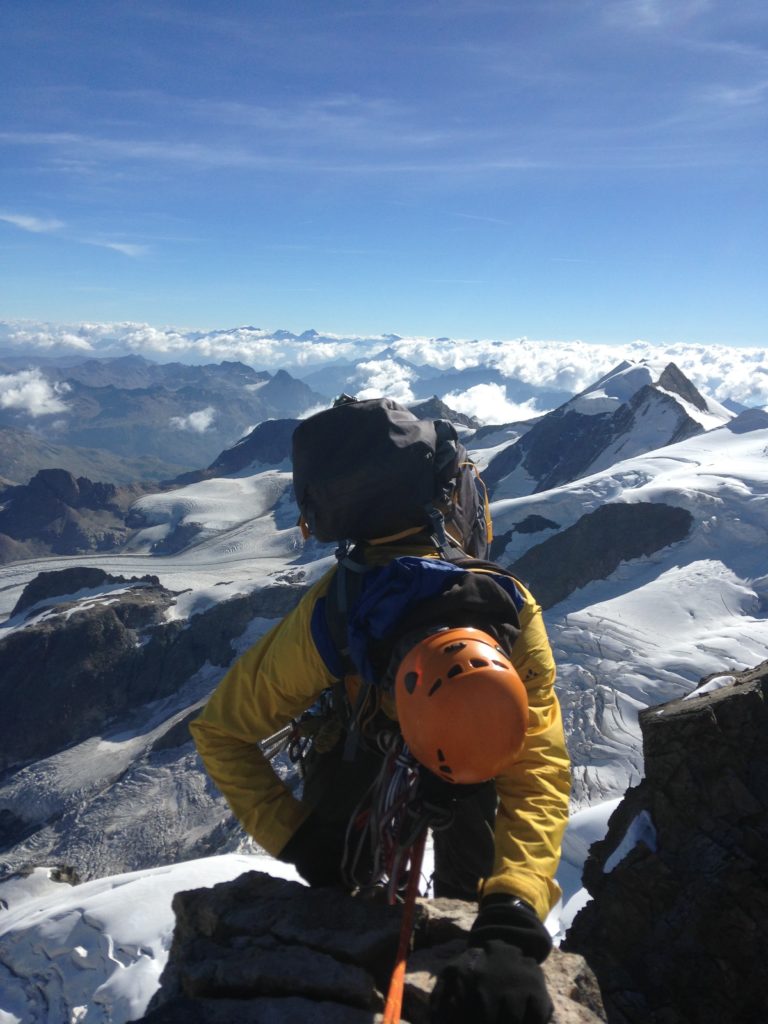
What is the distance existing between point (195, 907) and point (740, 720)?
8428 mm

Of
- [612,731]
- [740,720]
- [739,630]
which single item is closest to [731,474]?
[739,630]

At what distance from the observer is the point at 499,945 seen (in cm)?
310

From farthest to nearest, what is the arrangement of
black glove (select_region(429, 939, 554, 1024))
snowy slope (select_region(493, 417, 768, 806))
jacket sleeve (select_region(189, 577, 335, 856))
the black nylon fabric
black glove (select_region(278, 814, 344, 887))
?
snowy slope (select_region(493, 417, 768, 806))
black glove (select_region(278, 814, 344, 887))
the black nylon fabric
jacket sleeve (select_region(189, 577, 335, 856))
black glove (select_region(429, 939, 554, 1024))

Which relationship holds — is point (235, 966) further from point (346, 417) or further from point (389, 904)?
point (346, 417)

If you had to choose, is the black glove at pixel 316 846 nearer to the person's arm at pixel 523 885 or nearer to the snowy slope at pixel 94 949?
the person's arm at pixel 523 885

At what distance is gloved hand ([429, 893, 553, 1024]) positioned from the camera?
2.90 meters

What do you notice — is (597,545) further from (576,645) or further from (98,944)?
(98,944)

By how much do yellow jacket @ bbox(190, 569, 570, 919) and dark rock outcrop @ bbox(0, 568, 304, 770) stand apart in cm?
8265

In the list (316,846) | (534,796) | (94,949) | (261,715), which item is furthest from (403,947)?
(94,949)

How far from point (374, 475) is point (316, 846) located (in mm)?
2619

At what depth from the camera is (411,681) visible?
11.1 feet

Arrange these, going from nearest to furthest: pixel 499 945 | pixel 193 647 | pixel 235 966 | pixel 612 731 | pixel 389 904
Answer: pixel 499 945, pixel 235 966, pixel 389 904, pixel 612 731, pixel 193 647

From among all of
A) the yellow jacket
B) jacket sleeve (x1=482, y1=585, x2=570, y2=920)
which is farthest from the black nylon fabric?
jacket sleeve (x1=482, y1=585, x2=570, y2=920)

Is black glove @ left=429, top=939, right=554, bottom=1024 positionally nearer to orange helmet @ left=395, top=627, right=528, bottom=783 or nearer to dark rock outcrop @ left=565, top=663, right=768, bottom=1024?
orange helmet @ left=395, top=627, right=528, bottom=783
